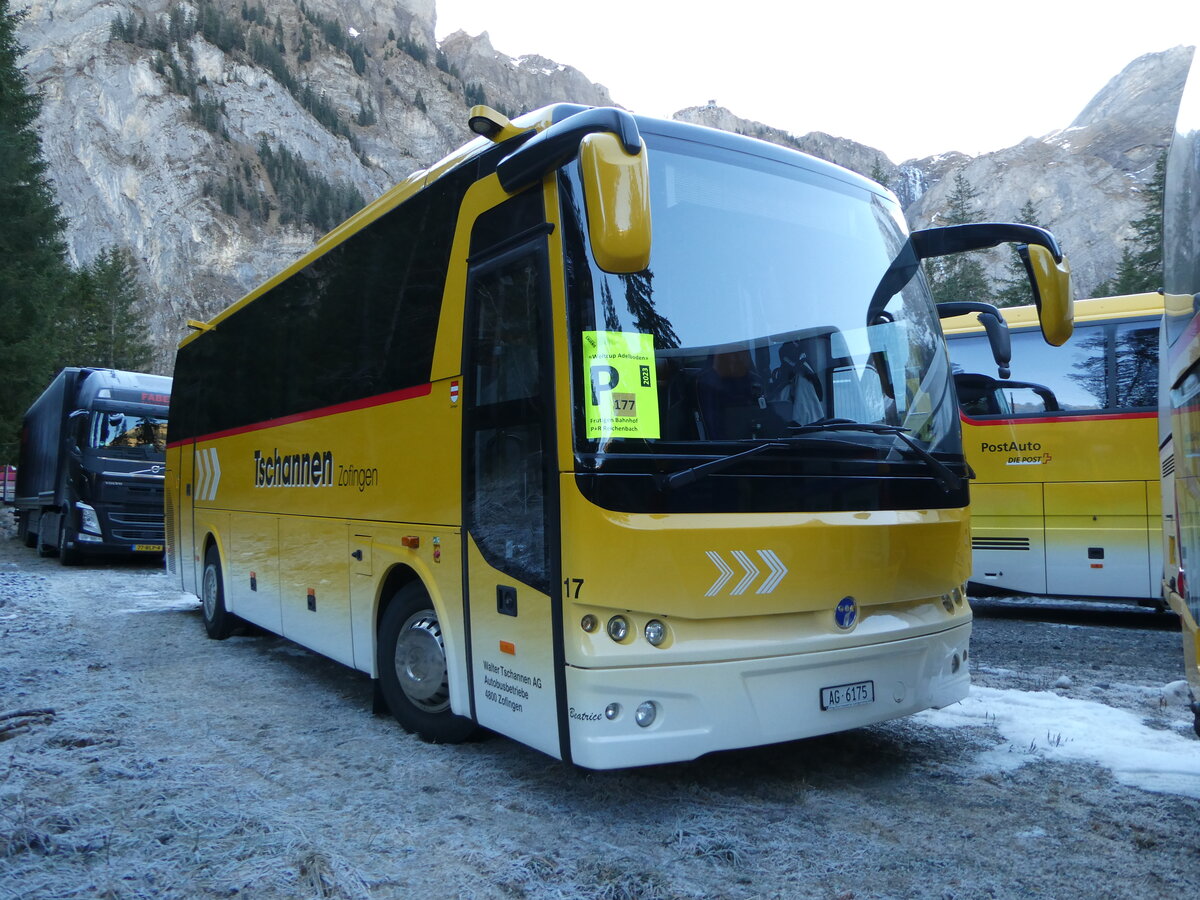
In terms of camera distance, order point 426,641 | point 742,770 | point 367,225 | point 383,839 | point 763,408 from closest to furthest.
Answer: point 383,839 < point 763,408 < point 742,770 < point 426,641 < point 367,225

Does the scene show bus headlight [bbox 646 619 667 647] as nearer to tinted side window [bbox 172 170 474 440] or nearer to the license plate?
the license plate

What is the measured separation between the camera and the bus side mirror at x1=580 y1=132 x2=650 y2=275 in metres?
3.41

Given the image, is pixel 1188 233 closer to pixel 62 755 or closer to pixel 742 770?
pixel 742 770

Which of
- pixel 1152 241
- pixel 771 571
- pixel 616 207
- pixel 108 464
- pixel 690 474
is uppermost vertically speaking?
pixel 1152 241

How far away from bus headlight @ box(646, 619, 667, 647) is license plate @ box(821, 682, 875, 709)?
0.81 metres

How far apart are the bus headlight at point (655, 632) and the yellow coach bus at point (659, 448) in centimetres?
1

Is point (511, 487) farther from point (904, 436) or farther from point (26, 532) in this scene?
point (26, 532)

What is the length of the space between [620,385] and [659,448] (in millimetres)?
301

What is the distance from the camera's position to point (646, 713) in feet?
12.8

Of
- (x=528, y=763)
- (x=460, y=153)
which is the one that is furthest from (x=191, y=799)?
(x=460, y=153)

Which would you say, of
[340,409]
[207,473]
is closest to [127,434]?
[207,473]

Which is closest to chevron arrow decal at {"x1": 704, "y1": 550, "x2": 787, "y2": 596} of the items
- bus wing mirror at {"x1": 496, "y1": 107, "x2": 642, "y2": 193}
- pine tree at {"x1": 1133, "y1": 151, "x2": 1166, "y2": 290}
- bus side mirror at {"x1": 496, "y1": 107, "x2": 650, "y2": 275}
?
bus side mirror at {"x1": 496, "y1": 107, "x2": 650, "y2": 275}

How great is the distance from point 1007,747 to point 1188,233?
276cm

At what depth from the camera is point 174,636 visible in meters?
9.27
